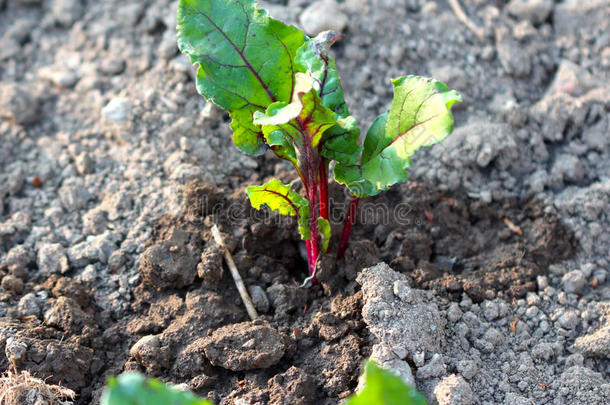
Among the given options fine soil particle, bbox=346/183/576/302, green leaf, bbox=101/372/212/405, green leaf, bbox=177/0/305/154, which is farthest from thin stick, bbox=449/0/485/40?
green leaf, bbox=101/372/212/405

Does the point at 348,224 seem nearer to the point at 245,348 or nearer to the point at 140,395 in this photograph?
Result: the point at 245,348

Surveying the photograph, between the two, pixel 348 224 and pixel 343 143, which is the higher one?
pixel 343 143

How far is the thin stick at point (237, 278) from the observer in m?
2.42

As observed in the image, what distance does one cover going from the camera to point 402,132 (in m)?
2.18

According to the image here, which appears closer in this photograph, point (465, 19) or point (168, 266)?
point (168, 266)

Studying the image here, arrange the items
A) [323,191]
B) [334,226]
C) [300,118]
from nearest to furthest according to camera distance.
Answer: [300,118], [323,191], [334,226]

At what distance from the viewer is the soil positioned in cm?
222

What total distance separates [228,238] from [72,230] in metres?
0.78

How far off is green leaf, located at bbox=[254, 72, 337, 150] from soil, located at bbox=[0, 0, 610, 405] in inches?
22.1

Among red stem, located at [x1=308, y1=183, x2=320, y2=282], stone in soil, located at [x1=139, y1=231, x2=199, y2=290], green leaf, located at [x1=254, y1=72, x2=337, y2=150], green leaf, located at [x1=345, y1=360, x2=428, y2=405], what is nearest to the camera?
green leaf, located at [x1=345, y1=360, x2=428, y2=405]

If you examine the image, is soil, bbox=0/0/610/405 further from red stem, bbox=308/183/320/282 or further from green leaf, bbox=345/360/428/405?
green leaf, bbox=345/360/428/405

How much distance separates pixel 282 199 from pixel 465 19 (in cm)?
188

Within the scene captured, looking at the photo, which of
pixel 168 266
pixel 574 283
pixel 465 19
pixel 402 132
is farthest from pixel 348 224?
pixel 465 19

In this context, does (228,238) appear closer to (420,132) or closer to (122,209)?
(122,209)
